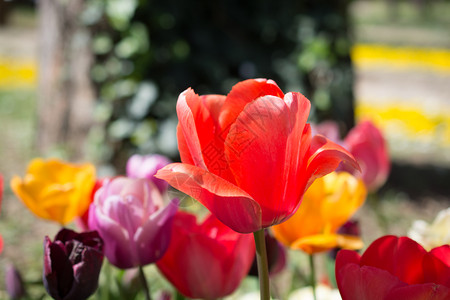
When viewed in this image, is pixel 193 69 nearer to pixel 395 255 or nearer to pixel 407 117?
pixel 395 255

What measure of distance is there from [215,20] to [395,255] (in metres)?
3.52

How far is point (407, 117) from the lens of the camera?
7664mm

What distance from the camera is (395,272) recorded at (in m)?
0.64

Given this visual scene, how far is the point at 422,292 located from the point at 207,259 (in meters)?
0.31

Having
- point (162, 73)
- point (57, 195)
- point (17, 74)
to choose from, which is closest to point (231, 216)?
point (57, 195)

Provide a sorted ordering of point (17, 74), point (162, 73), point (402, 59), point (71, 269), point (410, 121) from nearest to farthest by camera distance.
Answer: point (71, 269) < point (162, 73) < point (410, 121) < point (17, 74) < point (402, 59)

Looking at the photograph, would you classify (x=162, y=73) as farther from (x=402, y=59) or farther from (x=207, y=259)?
(x=402, y=59)

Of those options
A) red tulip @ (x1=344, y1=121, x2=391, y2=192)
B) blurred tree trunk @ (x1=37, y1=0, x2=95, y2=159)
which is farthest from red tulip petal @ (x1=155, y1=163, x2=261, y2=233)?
blurred tree trunk @ (x1=37, y1=0, x2=95, y2=159)

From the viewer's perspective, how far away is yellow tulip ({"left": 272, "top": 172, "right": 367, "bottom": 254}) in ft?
2.87

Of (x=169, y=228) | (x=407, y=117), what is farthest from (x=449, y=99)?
(x=169, y=228)

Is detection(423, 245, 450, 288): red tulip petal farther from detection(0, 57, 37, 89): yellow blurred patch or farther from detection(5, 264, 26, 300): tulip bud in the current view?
detection(0, 57, 37, 89): yellow blurred patch

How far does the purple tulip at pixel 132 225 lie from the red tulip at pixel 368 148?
586mm

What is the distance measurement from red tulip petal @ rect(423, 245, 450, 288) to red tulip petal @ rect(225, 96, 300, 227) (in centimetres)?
16

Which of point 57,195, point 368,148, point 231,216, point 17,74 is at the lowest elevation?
point 17,74
